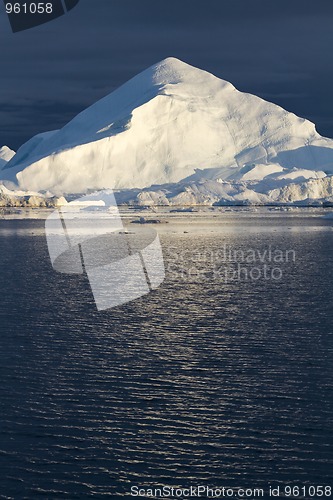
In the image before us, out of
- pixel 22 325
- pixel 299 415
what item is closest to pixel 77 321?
pixel 22 325

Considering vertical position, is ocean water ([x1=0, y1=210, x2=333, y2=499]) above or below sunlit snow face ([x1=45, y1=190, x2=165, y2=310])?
above

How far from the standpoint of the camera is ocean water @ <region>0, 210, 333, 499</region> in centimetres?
2038

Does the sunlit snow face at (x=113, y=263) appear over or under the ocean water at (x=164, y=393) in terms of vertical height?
under

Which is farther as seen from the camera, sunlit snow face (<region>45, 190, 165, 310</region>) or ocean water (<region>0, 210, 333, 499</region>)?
sunlit snow face (<region>45, 190, 165, 310</region>)

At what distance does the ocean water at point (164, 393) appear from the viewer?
802 inches

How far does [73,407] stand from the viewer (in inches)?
986

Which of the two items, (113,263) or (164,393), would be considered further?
(113,263)

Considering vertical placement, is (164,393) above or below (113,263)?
above

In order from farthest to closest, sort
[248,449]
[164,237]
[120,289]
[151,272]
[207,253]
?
[164,237], [207,253], [151,272], [120,289], [248,449]

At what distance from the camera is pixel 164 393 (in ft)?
87.3

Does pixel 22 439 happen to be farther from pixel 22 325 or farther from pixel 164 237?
pixel 164 237

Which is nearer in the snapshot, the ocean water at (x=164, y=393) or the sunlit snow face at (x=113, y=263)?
the ocean water at (x=164, y=393)

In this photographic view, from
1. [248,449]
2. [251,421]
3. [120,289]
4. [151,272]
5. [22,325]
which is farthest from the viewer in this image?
[151,272]

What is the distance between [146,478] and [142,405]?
525 cm
